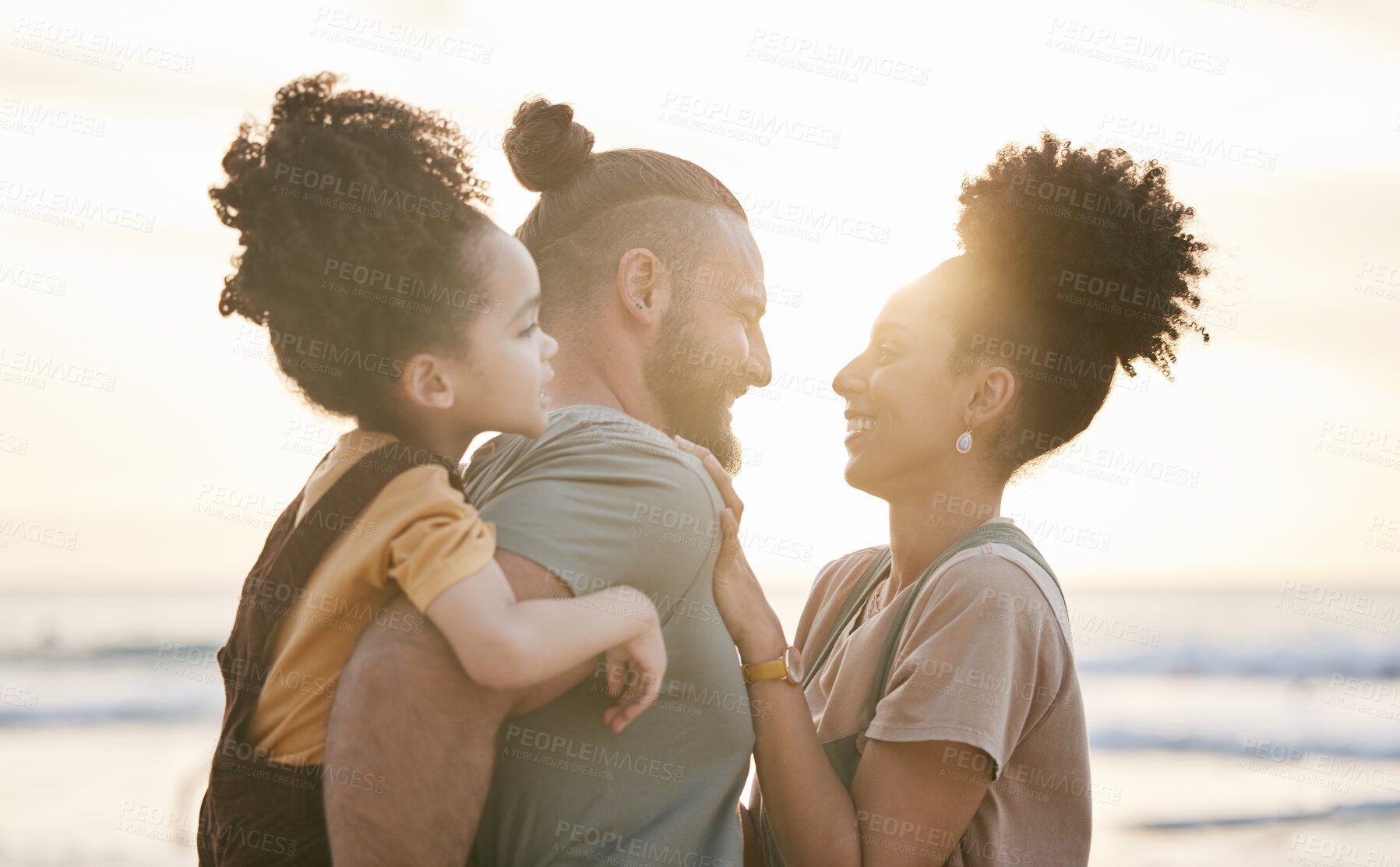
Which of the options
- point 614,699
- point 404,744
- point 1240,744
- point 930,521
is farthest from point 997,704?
point 1240,744

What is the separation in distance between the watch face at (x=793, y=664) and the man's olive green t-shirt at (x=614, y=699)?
0.27m

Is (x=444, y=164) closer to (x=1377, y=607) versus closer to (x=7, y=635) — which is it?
(x=7, y=635)

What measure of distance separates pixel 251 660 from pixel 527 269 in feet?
2.67

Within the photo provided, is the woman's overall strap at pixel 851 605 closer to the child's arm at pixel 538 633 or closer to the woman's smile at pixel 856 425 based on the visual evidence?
the woman's smile at pixel 856 425

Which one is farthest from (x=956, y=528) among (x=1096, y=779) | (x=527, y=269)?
(x=1096, y=779)

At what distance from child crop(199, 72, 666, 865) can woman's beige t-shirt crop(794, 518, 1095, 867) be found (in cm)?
72

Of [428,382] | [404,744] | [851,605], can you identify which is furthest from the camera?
[851,605]

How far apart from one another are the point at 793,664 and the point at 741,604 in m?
0.19

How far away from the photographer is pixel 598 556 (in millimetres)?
1831

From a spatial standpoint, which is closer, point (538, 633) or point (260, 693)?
point (538, 633)

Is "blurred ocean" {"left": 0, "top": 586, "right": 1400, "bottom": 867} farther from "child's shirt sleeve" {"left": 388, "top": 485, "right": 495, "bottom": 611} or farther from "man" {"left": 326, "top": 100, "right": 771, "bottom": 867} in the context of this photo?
"child's shirt sleeve" {"left": 388, "top": 485, "right": 495, "bottom": 611}

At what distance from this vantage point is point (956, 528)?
→ 2.89 m

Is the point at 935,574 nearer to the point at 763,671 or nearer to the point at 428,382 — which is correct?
the point at 763,671

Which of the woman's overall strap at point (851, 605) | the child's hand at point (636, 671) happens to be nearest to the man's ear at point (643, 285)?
the child's hand at point (636, 671)
